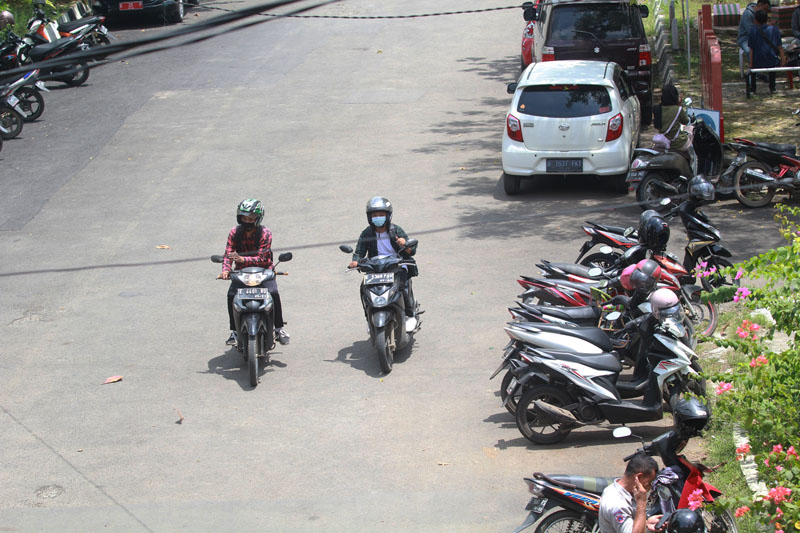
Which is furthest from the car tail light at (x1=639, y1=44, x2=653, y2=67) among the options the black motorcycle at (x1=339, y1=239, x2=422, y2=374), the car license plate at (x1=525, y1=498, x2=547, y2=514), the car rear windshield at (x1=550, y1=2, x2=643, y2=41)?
the car license plate at (x1=525, y1=498, x2=547, y2=514)

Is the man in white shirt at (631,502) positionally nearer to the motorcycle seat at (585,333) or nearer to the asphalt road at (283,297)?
the asphalt road at (283,297)

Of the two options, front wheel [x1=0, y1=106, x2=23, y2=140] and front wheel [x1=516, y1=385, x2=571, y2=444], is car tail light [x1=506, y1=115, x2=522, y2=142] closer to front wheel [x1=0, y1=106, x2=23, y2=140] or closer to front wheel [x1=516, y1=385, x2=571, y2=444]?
front wheel [x1=516, y1=385, x2=571, y2=444]

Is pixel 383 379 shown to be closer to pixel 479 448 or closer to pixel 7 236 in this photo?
pixel 479 448

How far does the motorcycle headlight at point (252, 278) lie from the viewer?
30.5ft

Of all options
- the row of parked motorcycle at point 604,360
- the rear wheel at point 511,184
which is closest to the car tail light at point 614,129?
the rear wheel at point 511,184

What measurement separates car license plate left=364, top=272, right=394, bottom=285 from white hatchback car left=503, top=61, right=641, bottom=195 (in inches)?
209

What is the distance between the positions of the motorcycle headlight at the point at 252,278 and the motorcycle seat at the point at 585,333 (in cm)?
290

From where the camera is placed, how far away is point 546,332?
25.5 feet

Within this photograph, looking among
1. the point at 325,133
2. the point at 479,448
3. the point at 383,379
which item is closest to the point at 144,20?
the point at 325,133

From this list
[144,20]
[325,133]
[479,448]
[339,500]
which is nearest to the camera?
[339,500]

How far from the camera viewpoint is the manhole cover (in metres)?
7.21

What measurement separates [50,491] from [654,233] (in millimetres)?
5681

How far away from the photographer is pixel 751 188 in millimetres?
12742

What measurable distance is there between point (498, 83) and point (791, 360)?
54.6 ft
